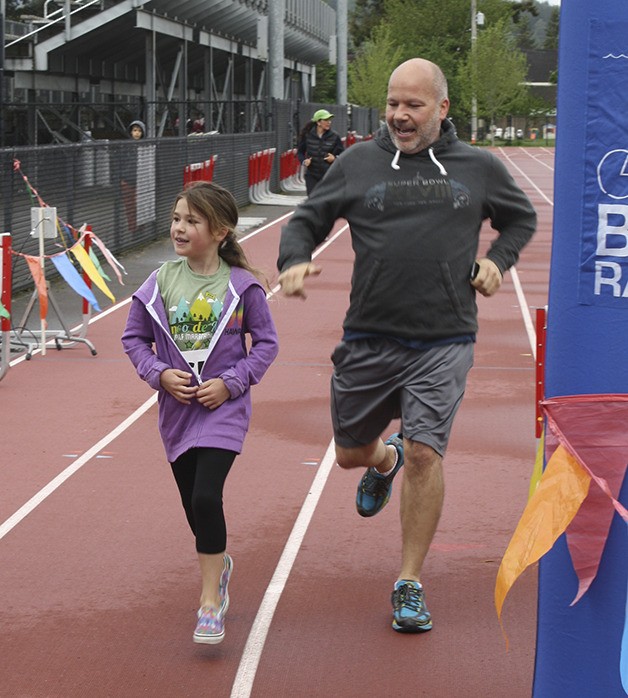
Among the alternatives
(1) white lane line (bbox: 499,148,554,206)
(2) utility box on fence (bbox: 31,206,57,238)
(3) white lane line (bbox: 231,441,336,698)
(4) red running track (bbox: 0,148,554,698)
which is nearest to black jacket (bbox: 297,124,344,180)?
(1) white lane line (bbox: 499,148,554,206)

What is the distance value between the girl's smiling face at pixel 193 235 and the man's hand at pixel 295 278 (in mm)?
358

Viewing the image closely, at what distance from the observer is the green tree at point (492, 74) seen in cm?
9362

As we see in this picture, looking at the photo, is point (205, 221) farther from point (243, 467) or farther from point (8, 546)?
point (243, 467)

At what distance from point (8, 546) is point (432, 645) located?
222cm

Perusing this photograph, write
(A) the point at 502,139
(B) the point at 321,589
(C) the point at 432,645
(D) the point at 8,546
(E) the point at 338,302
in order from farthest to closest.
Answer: (A) the point at 502,139
(E) the point at 338,302
(D) the point at 8,546
(B) the point at 321,589
(C) the point at 432,645

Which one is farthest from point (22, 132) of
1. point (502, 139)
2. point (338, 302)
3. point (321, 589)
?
point (502, 139)

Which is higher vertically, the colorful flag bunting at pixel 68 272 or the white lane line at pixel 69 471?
the colorful flag bunting at pixel 68 272

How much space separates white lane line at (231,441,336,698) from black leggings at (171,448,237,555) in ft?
1.27

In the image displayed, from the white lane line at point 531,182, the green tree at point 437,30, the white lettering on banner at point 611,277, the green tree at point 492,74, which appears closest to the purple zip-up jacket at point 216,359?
the white lettering on banner at point 611,277

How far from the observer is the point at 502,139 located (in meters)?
99.9

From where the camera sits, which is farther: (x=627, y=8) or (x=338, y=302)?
(x=338, y=302)

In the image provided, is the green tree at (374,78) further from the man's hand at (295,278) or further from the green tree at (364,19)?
the man's hand at (295,278)

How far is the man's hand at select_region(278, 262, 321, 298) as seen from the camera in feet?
16.5

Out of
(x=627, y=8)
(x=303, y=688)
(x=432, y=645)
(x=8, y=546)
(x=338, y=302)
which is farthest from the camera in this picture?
(x=338, y=302)
